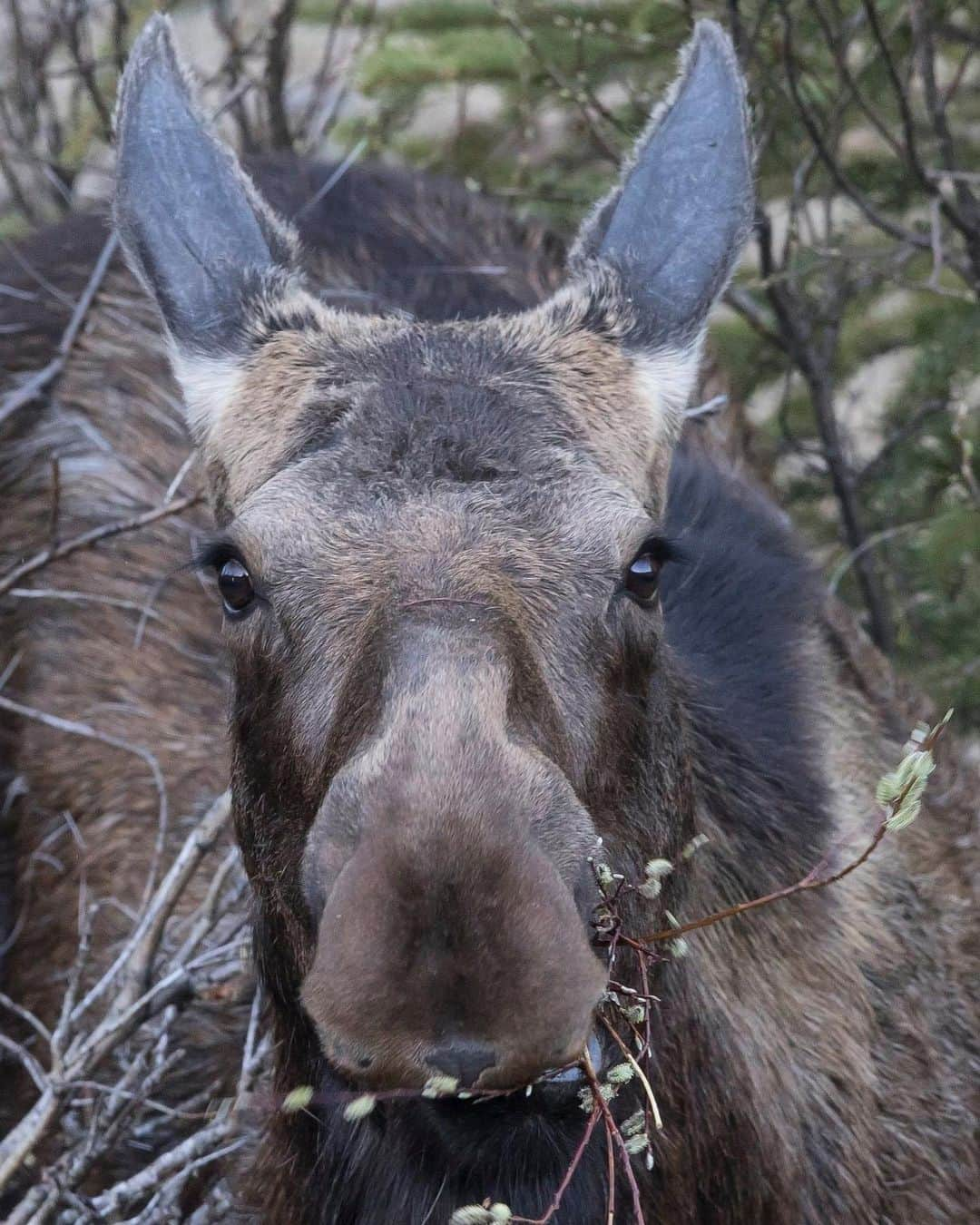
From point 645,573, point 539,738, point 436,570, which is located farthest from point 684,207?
point 539,738

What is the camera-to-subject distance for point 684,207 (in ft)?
11.9

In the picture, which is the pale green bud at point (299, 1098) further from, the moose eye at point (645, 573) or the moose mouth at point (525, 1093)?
the moose eye at point (645, 573)

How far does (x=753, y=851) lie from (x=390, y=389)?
4.16 ft

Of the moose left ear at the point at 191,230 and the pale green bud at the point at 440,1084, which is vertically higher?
the moose left ear at the point at 191,230

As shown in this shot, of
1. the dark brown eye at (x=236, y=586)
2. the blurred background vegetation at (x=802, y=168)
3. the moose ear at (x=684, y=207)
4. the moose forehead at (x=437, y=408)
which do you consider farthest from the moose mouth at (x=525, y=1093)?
the blurred background vegetation at (x=802, y=168)

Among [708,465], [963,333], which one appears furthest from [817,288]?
[708,465]

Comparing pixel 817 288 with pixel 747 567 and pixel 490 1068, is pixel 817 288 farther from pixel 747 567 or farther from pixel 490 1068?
pixel 490 1068

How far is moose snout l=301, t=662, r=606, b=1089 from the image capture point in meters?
2.37

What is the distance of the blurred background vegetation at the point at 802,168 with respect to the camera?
557 cm

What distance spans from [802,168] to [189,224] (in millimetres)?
2499

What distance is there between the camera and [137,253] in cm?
369

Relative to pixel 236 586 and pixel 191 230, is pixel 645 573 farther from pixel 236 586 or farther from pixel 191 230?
pixel 191 230

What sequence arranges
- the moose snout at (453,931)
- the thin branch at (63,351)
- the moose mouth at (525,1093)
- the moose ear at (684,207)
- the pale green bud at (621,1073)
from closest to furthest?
1. the moose snout at (453,931)
2. the moose mouth at (525,1093)
3. the pale green bud at (621,1073)
4. the moose ear at (684,207)
5. the thin branch at (63,351)

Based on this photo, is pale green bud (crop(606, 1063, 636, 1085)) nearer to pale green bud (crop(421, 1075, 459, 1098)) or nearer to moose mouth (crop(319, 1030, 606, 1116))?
moose mouth (crop(319, 1030, 606, 1116))
